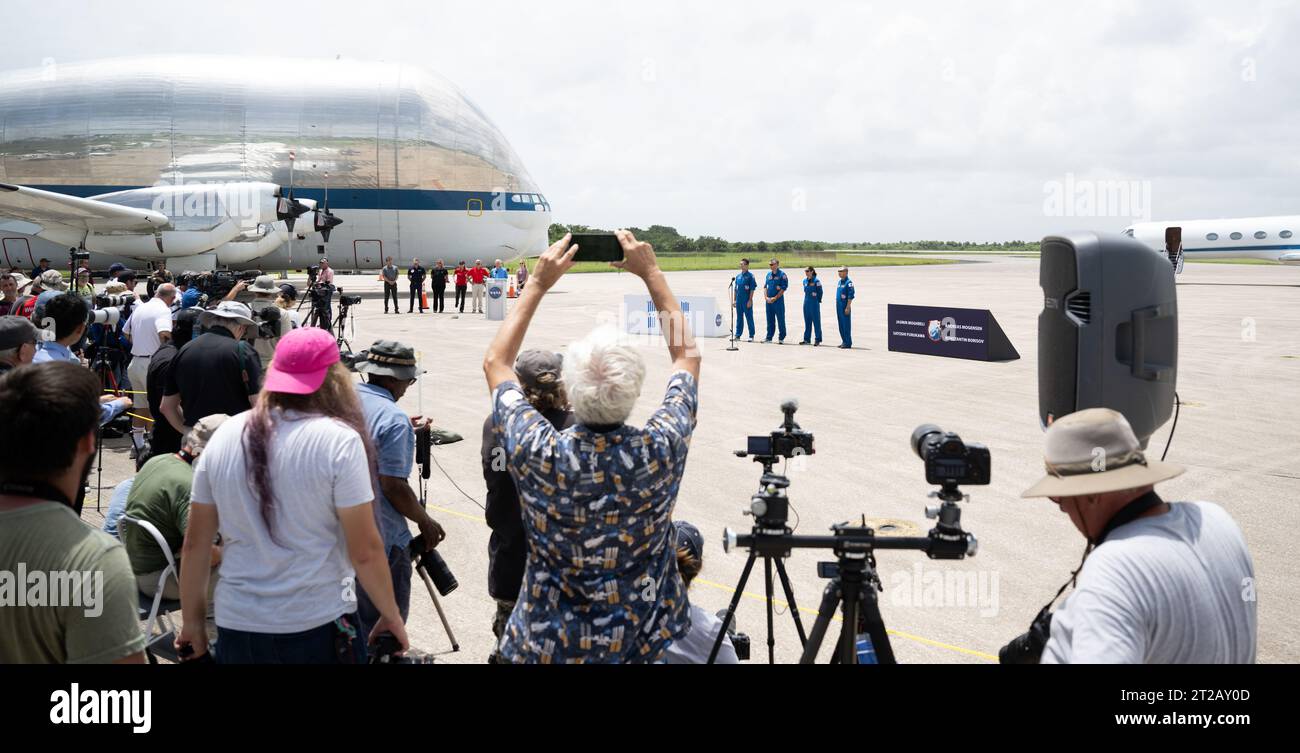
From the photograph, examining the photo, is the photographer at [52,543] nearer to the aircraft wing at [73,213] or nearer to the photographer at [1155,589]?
the photographer at [1155,589]

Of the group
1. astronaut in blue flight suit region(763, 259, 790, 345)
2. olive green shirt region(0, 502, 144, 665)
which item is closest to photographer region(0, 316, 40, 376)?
olive green shirt region(0, 502, 144, 665)

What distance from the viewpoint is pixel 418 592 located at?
5.69 m

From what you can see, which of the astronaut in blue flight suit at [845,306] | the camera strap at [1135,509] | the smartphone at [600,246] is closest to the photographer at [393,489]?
the smartphone at [600,246]

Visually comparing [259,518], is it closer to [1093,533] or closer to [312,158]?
[1093,533]

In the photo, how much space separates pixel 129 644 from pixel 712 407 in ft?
33.3

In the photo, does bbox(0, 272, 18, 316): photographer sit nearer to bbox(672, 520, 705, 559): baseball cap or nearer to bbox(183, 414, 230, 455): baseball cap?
bbox(183, 414, 230, 455): baseball cap

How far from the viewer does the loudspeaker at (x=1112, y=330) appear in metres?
3.98

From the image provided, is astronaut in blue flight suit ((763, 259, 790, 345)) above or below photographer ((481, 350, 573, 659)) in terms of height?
above

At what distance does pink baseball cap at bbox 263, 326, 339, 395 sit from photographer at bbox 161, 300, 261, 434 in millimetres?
3125

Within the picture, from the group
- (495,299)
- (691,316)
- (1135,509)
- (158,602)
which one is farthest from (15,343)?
(495,299)

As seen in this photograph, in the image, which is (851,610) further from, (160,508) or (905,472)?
(905,472)

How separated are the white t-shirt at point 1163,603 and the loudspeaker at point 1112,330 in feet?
6.34

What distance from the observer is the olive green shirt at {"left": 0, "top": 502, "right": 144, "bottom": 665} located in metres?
2.04
